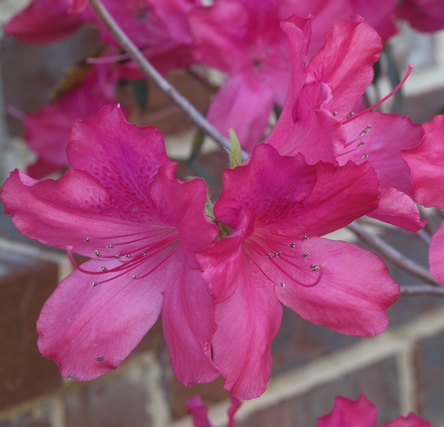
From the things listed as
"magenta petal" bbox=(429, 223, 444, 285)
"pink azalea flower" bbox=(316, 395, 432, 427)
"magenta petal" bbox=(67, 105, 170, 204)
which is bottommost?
"pink azalea flower" bbox=(316, 395, 432, 427)

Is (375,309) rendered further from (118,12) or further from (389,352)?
(389,352)

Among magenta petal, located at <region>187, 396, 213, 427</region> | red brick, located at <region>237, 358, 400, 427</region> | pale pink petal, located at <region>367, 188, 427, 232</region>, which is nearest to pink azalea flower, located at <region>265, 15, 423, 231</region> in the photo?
pale pink petal, located at <region>367, 188, 427, 232</region>

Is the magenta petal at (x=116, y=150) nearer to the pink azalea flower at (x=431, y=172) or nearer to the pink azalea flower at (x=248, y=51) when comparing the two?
the pink azalea flower at (x=431, y=172)

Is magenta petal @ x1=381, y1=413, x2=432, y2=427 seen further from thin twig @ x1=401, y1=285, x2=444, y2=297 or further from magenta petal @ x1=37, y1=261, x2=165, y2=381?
magenta petal @ x1=37, y1=261, x2=165, y2=381

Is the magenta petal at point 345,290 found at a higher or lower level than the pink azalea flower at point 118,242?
lower

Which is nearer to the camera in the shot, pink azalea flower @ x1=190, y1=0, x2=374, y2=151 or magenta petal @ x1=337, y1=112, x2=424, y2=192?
magenta petal @ x1=337, y1=112, x2=424, y2=192

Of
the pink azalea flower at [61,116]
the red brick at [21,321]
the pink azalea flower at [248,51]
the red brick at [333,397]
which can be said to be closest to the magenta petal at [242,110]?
the pink azalea flower at [248,51]
